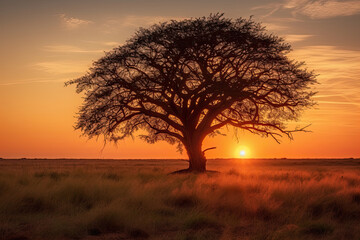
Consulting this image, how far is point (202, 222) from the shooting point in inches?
410

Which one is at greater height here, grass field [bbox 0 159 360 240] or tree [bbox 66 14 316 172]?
tree [bbox 66 14 316 172]

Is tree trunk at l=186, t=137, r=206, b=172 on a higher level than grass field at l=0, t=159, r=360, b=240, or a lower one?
higher

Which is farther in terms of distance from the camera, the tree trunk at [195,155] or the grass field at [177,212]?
the tree trunk at [195,155]

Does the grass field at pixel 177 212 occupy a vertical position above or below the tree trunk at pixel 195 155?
below

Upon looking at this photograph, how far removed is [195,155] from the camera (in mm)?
27250

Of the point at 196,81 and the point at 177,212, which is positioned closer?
the point at 177,212

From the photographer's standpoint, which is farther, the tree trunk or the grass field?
the tree trunk

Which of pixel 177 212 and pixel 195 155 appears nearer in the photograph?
pixel 177 212

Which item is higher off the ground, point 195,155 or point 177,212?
point 195,155

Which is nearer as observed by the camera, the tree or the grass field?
the grass field

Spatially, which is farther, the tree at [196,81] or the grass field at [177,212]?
the tree at [196,81]

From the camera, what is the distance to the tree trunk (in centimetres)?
2702

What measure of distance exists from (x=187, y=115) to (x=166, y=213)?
51.4 ft

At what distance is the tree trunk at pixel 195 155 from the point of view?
27016 millimetres
